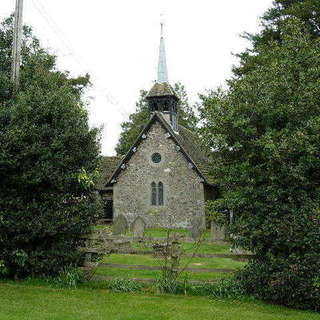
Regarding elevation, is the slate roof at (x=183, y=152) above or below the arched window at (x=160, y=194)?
above

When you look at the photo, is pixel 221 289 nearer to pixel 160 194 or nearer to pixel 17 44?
pixel 17 44

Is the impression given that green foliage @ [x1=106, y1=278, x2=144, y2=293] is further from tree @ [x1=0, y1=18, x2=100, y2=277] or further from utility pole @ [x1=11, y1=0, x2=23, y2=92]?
utility pole @ [x1=11, y1=0, x2=23, y2=92]

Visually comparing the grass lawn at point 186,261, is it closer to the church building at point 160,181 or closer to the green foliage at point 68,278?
the green foliage at point 68,278

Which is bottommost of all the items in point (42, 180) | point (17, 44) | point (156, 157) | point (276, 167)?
point (42, 180)

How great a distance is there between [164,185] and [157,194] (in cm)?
83

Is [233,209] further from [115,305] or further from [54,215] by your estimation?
[54,215]

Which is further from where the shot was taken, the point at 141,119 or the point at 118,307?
the point at 141,119

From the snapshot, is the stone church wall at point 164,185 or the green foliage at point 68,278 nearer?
the green foliage at point 68,278

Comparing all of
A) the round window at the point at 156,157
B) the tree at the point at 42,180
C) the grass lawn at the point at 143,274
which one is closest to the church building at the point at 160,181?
the round window at the point at 156,157

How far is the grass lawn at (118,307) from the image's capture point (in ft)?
25.4

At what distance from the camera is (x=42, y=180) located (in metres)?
10.4

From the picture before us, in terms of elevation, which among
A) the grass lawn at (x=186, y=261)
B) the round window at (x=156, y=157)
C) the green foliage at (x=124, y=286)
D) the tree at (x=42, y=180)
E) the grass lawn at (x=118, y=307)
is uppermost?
the round window at (x=156, y=157)

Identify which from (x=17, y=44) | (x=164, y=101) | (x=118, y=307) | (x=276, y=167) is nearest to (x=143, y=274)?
(x=118, y=307)

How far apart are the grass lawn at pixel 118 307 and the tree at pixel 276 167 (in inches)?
28.8
